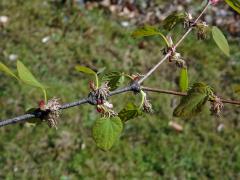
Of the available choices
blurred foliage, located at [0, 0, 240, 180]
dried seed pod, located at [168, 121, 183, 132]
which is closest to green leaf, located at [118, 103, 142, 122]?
blurred foliage, located at [0, 0, 240, 180]

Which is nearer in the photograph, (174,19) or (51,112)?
(51,112)

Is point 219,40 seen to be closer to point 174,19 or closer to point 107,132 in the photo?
point 174,19

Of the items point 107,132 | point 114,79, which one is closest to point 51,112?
point 107,132

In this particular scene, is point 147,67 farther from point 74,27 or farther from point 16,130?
point 16,130

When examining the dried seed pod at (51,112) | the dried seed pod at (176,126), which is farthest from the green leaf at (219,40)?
the dried seed pod at (176,126)

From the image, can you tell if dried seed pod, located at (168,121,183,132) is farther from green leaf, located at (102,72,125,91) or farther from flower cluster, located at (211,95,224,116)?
flower cluster, located at (211,95,224,116)

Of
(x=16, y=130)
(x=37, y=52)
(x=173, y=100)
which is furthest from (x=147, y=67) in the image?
(x=16, y=130)
